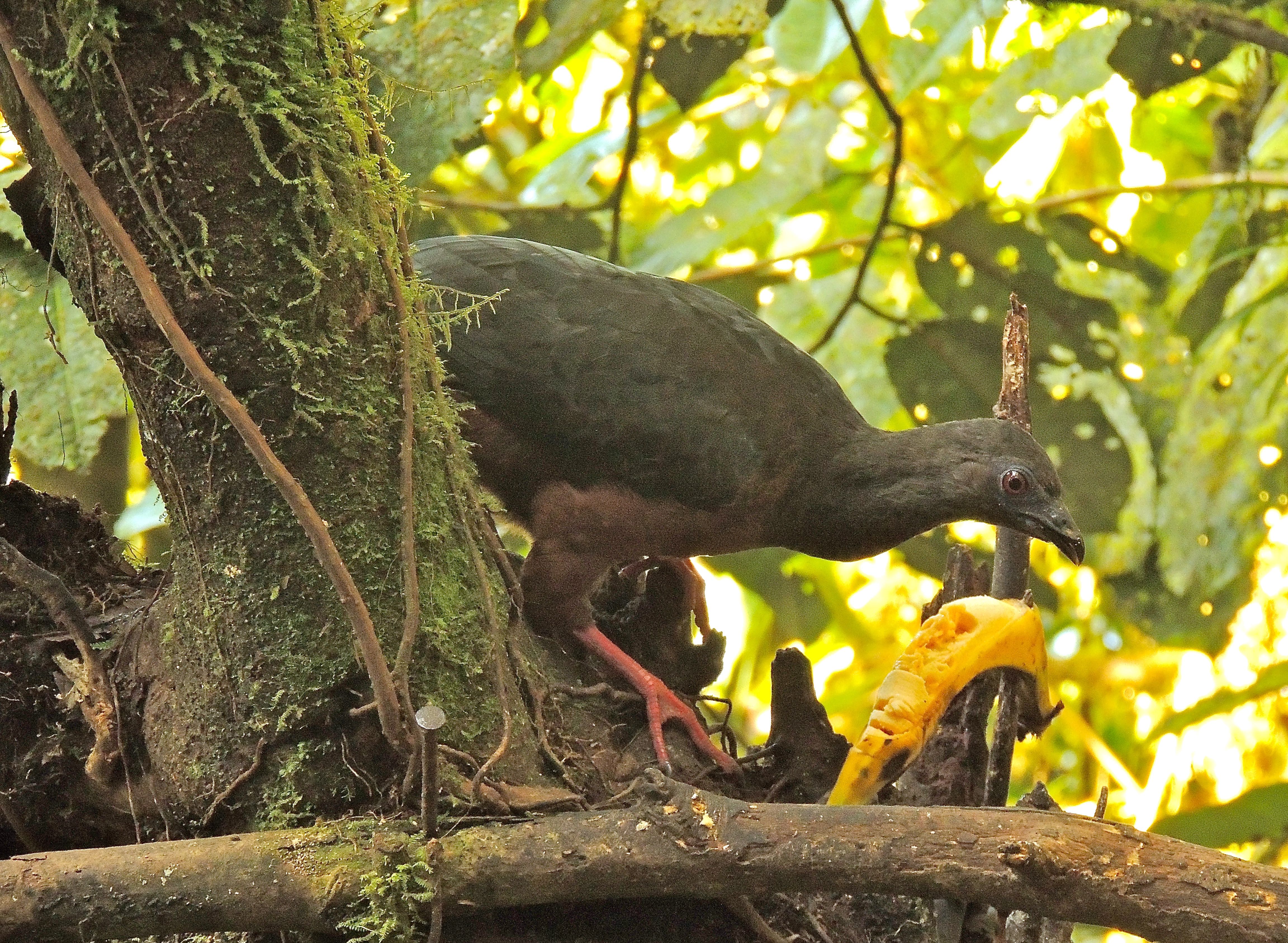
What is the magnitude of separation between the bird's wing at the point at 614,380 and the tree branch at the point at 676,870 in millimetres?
1521

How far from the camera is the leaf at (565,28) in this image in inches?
144

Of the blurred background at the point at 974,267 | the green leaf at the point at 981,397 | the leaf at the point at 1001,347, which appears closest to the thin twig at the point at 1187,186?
the blurred background at the point at 974,267

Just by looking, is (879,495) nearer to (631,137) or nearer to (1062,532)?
(1062,532)

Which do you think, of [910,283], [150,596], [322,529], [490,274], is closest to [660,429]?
[490,274]

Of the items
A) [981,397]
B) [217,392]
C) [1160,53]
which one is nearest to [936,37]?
[1160,53]

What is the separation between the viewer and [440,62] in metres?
3.57

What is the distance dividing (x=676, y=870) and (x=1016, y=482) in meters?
1.92

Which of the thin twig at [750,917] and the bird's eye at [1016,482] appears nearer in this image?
the thin twig at [750,917]

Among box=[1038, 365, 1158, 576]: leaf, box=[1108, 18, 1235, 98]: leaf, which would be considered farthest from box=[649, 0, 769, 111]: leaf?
box=[1038, 365, 1158, 576]: leaf

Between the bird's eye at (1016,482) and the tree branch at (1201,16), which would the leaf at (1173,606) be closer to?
the bird's eye at (1016,482)

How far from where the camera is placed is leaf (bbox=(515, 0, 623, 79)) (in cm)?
366

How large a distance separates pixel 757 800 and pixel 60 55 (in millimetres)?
2064

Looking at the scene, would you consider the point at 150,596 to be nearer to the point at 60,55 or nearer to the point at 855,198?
the point at 60,55

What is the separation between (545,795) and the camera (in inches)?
79.9
